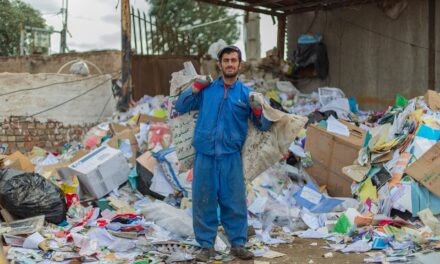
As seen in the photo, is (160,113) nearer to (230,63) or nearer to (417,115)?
(417,115)

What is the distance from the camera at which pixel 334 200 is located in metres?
4.61

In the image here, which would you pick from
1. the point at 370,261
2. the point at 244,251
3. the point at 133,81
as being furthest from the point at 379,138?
the point at 133,81

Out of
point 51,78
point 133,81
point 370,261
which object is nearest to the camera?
point 370,261

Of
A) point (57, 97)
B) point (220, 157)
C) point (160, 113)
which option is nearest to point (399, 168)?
point (220, 157)

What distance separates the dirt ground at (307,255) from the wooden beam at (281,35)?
7119 millimetres

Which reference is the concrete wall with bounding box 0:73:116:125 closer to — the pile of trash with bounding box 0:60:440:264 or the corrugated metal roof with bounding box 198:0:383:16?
the pile of trash with bounding box 0:60:440:264

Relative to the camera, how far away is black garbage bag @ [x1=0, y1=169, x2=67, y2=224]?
12.8ft

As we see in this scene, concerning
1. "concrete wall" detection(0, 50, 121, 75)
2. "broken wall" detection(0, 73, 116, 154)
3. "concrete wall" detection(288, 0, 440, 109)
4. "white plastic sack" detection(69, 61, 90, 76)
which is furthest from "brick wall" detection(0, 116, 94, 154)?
"concrete wall" detection(0, 50, 121, 75)

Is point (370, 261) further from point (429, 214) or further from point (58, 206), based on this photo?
point (58, 206)

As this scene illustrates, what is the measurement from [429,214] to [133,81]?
19.6 feet

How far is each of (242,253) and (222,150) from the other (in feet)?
2.52

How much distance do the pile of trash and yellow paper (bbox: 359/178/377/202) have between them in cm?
1

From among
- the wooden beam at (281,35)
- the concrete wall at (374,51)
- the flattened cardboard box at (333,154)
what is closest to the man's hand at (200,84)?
the flattened cardboard box at (333,154)

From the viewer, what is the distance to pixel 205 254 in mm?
3365
